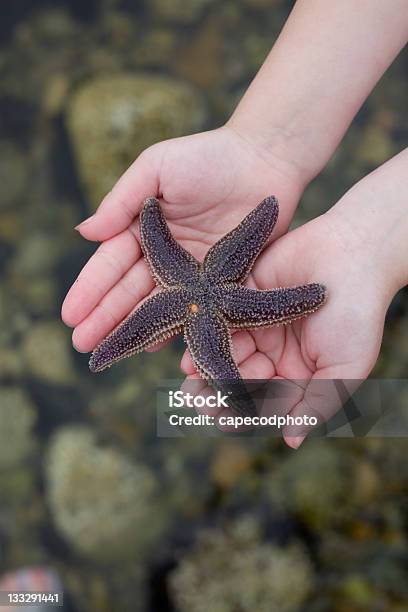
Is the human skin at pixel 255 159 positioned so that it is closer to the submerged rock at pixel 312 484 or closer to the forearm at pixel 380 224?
the forearm at pixel 380 224

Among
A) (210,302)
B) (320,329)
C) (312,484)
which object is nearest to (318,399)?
(320,329)

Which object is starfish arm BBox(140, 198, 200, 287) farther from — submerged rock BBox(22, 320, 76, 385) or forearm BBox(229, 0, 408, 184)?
submerged rock BBox(22, 320, 76, 385)

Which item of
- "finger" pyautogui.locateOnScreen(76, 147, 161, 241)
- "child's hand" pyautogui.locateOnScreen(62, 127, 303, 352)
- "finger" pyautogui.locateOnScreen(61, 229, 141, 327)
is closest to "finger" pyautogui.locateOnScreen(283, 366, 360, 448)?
"child's hand" pyautogui.locateOnScreen(62, 127, 303, 352)

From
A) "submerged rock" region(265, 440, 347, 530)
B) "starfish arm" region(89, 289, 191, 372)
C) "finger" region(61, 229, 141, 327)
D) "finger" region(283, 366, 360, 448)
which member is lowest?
"submerged rock" region(265, 440, 347, 530)

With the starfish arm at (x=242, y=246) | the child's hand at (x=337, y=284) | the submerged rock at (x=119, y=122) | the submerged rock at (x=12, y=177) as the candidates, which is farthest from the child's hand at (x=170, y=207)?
the submerged rock at (x=12, y=177)

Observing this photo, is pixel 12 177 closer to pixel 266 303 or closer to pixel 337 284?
pixel 266 303

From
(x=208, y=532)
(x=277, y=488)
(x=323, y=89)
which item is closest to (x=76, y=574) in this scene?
(x=208, y=532)
